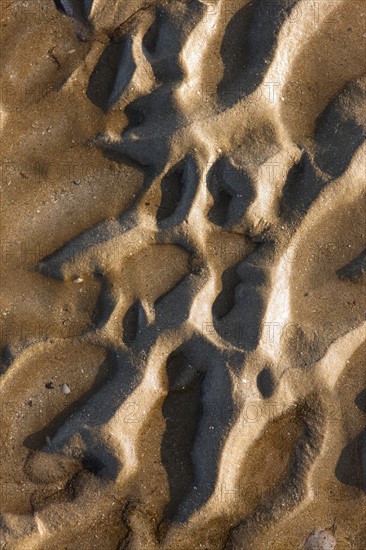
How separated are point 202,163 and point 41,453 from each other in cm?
124

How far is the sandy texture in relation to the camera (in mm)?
1894

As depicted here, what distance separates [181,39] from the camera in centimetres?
190

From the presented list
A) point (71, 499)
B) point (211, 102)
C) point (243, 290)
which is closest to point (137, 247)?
point (243, 290)

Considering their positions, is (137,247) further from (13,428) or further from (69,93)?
(13,428)

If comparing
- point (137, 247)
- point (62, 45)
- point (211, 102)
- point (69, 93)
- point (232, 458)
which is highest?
point (62, 45)

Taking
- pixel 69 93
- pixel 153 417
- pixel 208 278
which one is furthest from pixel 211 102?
pixel 153 417

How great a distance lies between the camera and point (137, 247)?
1.91 m

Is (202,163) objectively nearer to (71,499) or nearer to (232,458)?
(232,458)

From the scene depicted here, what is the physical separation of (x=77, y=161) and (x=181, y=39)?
0.60 metres

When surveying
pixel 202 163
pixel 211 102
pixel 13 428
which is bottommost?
pixel 13 428

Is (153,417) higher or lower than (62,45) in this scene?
lower

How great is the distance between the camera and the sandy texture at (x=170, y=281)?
1.89 meters

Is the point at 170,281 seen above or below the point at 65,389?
above

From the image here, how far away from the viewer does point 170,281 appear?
6.38 ft
